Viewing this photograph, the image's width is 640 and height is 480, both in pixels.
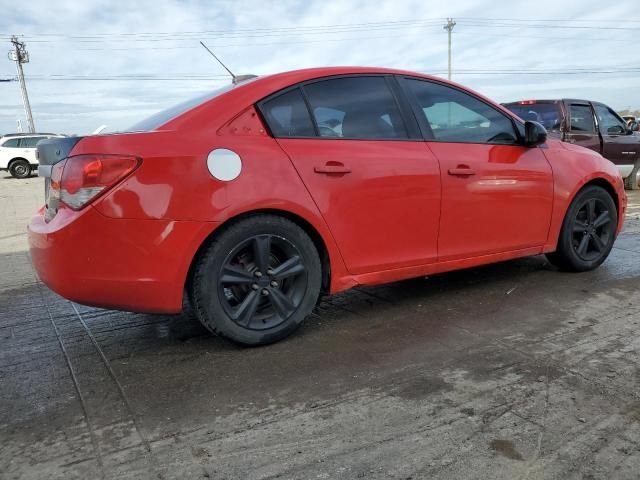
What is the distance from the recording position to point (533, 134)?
13.1 ft

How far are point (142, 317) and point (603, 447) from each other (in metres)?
2.90

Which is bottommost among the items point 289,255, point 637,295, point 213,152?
point 637,295

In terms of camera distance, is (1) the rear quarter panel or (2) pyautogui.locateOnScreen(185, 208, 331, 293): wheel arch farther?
(2) pyautogui.locateOnScreen(185, 208, 331, 293): wheel arch

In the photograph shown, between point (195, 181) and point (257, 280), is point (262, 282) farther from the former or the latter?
point (195, 181)

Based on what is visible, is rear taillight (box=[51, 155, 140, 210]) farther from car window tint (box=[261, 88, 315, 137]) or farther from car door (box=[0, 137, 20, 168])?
car door (box=[0, 137, 20, 168])

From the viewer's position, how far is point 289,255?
3.14 meters

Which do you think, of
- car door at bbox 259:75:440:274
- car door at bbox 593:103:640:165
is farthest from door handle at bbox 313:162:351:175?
car door at bbox 593:103:640:165

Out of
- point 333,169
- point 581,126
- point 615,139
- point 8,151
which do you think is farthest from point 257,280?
point 8,151

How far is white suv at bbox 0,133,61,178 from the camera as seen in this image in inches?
912

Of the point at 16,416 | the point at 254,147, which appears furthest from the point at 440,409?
the point at 16,416

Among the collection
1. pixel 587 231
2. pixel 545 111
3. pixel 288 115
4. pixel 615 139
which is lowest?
pixel 587 231

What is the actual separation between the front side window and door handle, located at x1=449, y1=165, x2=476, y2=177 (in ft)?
25.0

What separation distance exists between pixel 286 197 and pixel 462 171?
134 cm

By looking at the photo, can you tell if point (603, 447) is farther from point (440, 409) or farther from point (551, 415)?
point (440, 409)
